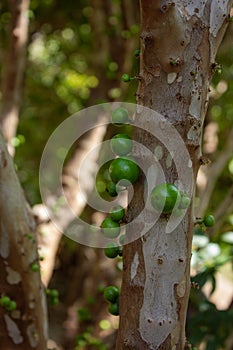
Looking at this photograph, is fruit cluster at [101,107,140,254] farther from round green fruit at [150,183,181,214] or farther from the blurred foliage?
the blurred foliage

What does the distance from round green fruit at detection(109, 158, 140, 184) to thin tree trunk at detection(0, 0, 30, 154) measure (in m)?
1.29

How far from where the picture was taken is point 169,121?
4.33 ft

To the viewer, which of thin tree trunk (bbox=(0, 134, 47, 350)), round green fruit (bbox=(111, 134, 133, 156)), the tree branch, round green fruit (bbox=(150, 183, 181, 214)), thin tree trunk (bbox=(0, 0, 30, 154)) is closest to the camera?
round green fruit (bbox=(150, 183, 181, 214))

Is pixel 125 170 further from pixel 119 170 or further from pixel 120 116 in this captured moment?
pixel 120 116

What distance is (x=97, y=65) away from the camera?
3.48 meters

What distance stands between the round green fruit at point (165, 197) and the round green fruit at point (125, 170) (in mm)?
72

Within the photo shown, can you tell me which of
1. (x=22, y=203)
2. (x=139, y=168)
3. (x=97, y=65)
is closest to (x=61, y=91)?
(x=97, y=65)

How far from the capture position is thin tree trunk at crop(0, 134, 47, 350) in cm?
173

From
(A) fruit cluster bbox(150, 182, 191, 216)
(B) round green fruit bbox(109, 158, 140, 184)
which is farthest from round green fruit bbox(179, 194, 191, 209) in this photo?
(B) round green fruit bbox(109, 158, 140, 184)

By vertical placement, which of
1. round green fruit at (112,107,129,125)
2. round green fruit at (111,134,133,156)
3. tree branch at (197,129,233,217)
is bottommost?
round green fruit at (111,134,133,156)

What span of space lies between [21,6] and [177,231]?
5.40 feet

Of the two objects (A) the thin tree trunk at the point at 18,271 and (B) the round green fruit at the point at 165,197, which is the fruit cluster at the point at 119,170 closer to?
(B) the round green fruit at the point at 165,197

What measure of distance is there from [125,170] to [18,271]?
693 millimetres

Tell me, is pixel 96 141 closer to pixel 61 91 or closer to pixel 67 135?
pixel 67 135
